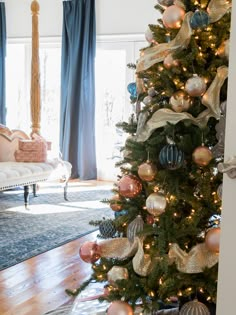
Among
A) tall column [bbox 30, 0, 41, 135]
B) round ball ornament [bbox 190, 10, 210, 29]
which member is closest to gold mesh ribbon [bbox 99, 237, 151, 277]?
round ball ornament [bbox 190, 10, 210, 29]

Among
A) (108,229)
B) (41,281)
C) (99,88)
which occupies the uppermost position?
(99,88)

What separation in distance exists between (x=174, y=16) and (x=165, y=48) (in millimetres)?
121

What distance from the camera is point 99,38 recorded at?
252 inches

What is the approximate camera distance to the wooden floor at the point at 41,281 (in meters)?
2.33

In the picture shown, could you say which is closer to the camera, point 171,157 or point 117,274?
point 171,157

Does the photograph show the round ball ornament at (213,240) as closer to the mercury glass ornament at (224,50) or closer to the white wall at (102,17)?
the mercury glass ornament at (224,50)

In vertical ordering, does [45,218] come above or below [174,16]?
below

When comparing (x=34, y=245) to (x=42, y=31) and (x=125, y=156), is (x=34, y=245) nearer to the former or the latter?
(x=125, y=156)

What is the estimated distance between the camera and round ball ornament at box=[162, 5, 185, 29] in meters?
1.62

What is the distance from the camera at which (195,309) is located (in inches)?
61.9

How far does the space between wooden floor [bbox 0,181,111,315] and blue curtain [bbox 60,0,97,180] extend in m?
3.18

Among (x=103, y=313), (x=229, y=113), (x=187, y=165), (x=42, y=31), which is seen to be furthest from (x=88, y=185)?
(x=229, y=113)

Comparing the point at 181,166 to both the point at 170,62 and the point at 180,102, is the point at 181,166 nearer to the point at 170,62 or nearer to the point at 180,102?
the point at 180,102

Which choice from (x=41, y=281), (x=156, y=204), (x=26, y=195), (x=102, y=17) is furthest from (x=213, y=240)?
(x=102, y=17)
